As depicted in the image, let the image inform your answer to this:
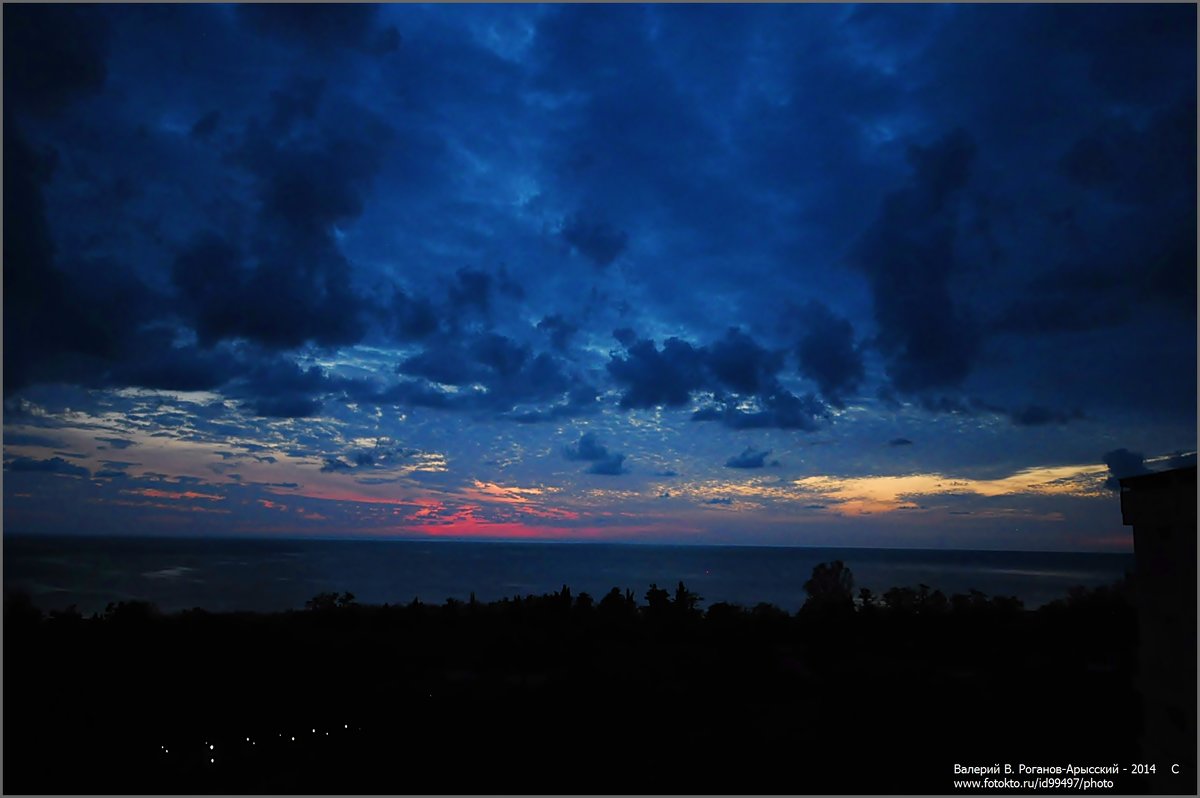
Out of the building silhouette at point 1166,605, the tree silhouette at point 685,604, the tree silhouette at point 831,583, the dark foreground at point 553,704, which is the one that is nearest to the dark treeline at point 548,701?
the dark foreground at point 553,704

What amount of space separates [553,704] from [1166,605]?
36.4 ft

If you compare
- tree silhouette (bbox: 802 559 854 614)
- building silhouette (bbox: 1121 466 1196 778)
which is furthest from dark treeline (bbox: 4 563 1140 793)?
tree silhouette (bbox: 802 559 854 614)

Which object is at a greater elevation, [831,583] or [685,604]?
[685,604]

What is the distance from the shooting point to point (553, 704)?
1477cm

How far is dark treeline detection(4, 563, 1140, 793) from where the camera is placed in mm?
11914

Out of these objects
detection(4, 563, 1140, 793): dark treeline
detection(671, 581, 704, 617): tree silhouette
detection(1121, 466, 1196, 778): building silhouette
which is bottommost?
detection(4, 563, 1140, 793): dark treeline

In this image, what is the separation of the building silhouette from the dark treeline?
4.09 m

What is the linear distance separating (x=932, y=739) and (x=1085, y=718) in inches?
145

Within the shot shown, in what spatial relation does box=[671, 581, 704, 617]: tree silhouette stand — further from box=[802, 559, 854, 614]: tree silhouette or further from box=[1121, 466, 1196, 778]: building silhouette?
box=[1121, 466, 1196, 778]: building silhouette

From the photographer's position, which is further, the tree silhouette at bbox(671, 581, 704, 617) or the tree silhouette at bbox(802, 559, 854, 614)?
the tree silhouette at bbox(802, 559, 854, 614)

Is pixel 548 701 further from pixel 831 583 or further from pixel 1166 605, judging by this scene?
pixel 831 583

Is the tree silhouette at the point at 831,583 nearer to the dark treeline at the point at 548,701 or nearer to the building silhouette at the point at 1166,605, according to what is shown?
the dark treeline at the point at 548,701

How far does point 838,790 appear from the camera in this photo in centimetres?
1160

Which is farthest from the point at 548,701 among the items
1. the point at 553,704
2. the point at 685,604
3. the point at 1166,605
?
the point at 1166,605
